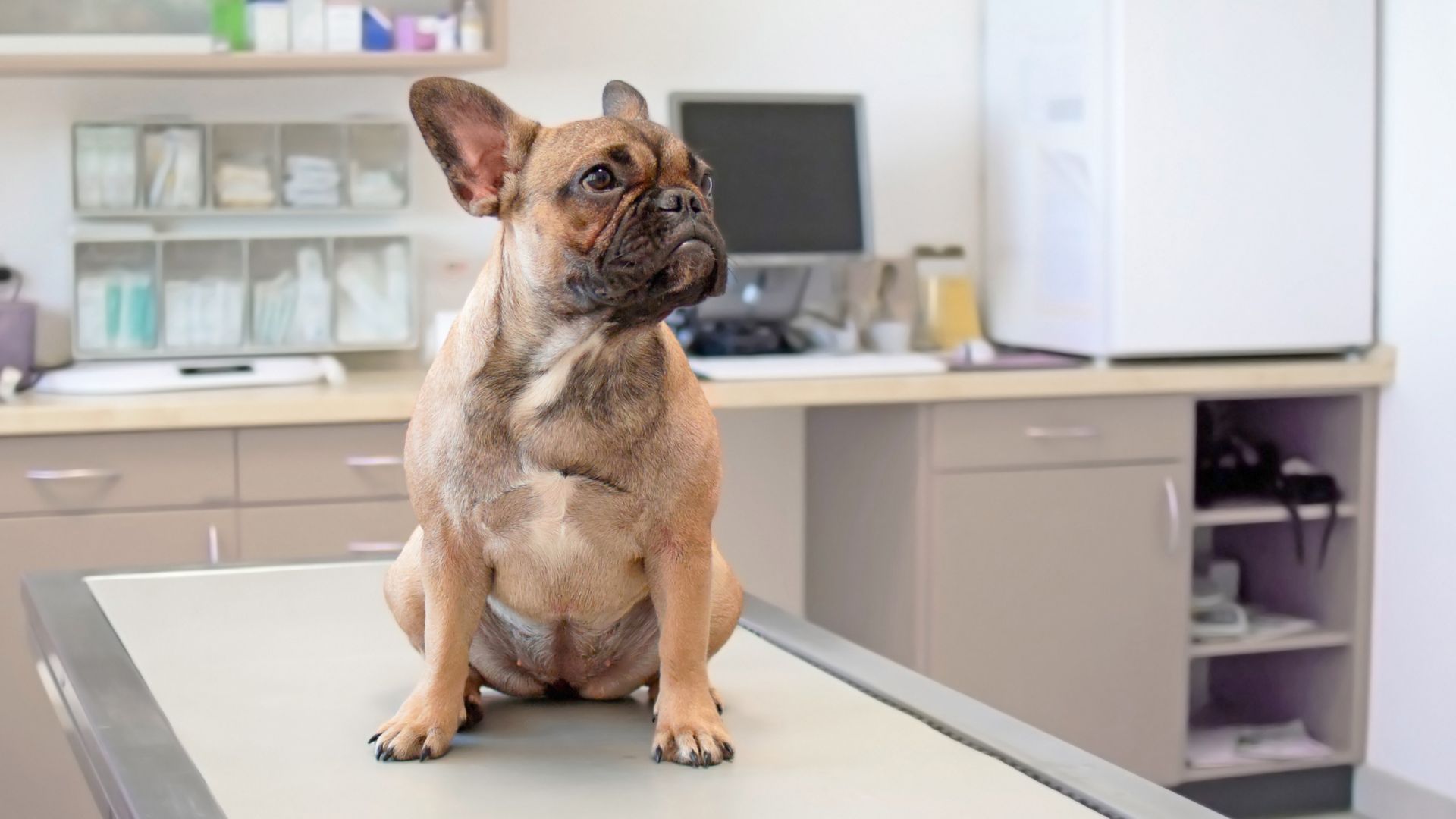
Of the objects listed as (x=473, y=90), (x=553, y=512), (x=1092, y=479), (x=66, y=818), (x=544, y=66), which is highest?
(x=544, y=66)

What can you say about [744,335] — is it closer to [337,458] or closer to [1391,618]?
[337,458]

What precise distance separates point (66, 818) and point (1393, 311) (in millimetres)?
2846

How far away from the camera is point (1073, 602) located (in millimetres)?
3299

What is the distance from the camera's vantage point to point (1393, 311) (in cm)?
343

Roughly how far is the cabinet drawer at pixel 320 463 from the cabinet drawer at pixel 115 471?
42 millimetres

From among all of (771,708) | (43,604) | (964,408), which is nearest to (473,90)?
(771,708)

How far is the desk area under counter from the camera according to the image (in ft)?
9.32

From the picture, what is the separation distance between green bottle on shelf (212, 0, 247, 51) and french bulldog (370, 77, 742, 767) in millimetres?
2120

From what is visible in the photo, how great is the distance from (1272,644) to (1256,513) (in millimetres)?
286

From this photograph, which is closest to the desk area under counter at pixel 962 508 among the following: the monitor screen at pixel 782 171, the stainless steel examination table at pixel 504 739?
the monitor screen at pixel 782 171

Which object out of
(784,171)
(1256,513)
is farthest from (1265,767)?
(784,171)

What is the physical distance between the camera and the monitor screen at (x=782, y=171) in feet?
11.2

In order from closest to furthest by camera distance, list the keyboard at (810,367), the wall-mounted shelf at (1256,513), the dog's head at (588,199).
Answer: the dog's head at (588,199)
the keyboard at (810,367)
the wall-mounted shelf at (1256,513)

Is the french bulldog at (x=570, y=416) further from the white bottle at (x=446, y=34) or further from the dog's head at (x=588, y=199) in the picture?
the white bottle at (x=446, y=34)
